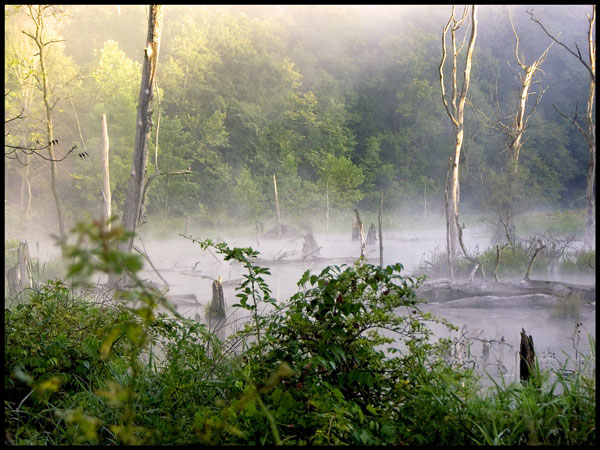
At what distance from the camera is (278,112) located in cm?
450

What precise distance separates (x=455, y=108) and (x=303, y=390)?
326cm

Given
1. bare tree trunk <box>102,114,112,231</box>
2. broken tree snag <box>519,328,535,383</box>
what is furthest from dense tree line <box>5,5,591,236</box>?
broken tree snag <box>519,328,535,383</box>

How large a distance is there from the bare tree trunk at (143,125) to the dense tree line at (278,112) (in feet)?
0.29

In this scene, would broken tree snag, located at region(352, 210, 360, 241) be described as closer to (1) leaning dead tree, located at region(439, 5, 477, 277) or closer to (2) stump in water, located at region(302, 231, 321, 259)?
(2) stump in water, located at region(302, 231, 321, 259)

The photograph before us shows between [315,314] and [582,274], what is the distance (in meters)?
3.19

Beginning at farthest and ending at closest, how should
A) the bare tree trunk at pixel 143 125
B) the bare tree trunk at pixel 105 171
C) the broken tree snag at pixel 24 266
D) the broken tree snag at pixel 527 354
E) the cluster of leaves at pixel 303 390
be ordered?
the broken tree snag at pixel 24 266, the bare tree trunk at pixel 105 171, the bare tree trunk at pixel 143 125, the broken tree snag at pixel 527 354, the cluster of leaves at pixel 303 390

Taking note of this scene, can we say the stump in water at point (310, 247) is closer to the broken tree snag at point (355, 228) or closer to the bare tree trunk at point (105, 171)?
the broken tree snag at point (355, 228)

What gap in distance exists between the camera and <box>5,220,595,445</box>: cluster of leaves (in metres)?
1.57

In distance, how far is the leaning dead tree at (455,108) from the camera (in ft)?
14.5

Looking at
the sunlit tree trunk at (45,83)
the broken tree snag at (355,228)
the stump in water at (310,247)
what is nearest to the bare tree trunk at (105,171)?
the sunlit tree trunk at (45,83)

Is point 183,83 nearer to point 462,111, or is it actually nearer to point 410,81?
point 410,81

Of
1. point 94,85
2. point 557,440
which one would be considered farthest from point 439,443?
point 94,85

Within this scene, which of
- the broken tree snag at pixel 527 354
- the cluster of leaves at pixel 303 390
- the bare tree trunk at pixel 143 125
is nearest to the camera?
the cluster of leaves at pixel 303 390

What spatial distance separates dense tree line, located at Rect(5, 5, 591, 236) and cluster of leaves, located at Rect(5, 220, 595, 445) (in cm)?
205
